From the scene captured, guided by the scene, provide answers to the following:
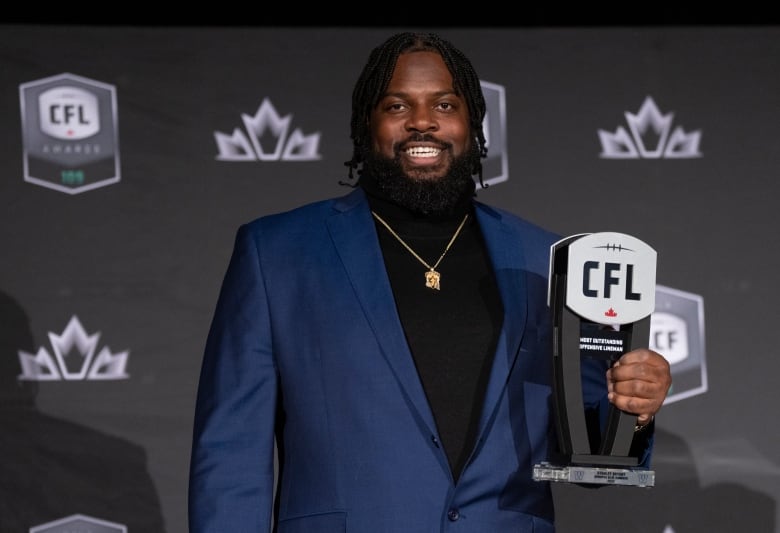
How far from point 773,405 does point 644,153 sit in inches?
31.7

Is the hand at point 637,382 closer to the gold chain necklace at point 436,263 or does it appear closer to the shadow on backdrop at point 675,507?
the gold chain necklace at point 436,263

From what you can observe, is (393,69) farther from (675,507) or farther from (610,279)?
(675,507)

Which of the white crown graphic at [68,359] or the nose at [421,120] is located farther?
the white crown graphic at [68,359]

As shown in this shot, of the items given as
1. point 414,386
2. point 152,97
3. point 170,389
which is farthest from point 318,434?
point 152,97

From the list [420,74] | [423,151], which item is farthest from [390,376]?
[420,74]

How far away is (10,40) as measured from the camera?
328cm

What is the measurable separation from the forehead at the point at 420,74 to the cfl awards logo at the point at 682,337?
4.75 ft

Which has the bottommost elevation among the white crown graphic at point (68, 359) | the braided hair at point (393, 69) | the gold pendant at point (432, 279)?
the white crown graphic at point (68, 359)

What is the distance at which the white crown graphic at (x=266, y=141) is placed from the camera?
3285 millimetres

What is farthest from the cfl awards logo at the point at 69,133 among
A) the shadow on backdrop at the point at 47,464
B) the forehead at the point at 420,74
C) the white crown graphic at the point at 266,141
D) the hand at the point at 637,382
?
the hand at the point at 637,382

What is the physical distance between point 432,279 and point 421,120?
28cm

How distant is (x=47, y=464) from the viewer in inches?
125

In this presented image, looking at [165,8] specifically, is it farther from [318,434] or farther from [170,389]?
[318,434]

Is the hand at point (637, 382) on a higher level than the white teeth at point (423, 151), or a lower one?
lower
